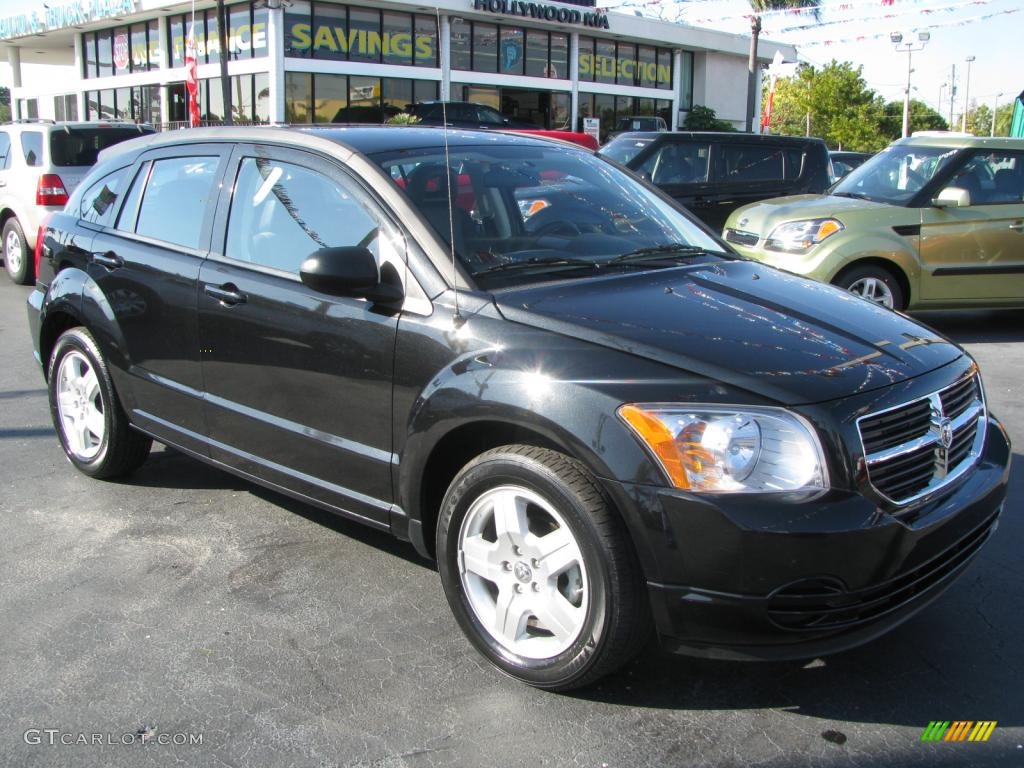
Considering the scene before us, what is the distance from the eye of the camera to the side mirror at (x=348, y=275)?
3.20 metres

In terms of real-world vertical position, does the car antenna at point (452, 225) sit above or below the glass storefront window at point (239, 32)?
below

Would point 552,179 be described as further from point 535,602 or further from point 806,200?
point 806,200

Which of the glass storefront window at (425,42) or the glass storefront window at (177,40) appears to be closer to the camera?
the glass storefront window at (425,42)

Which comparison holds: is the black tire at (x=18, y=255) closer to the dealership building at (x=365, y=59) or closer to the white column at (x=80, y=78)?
the dealership building at (x=365, y=59)

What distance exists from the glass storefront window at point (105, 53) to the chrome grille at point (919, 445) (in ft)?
127

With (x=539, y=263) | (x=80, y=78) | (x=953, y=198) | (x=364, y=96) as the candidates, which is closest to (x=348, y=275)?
(x=539, y=263)

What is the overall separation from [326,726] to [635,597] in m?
0.96

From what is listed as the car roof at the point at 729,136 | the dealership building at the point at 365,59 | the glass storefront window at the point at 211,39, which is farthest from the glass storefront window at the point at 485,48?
the car roof at the point at 729,136

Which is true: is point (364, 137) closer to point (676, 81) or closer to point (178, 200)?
point (178, 200)

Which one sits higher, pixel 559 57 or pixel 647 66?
pixel 647 66

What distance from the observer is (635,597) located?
107 inches

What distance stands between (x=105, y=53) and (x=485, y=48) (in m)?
14.2

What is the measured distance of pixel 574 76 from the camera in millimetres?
37250

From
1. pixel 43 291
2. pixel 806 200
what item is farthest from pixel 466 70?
pixel 43 291
